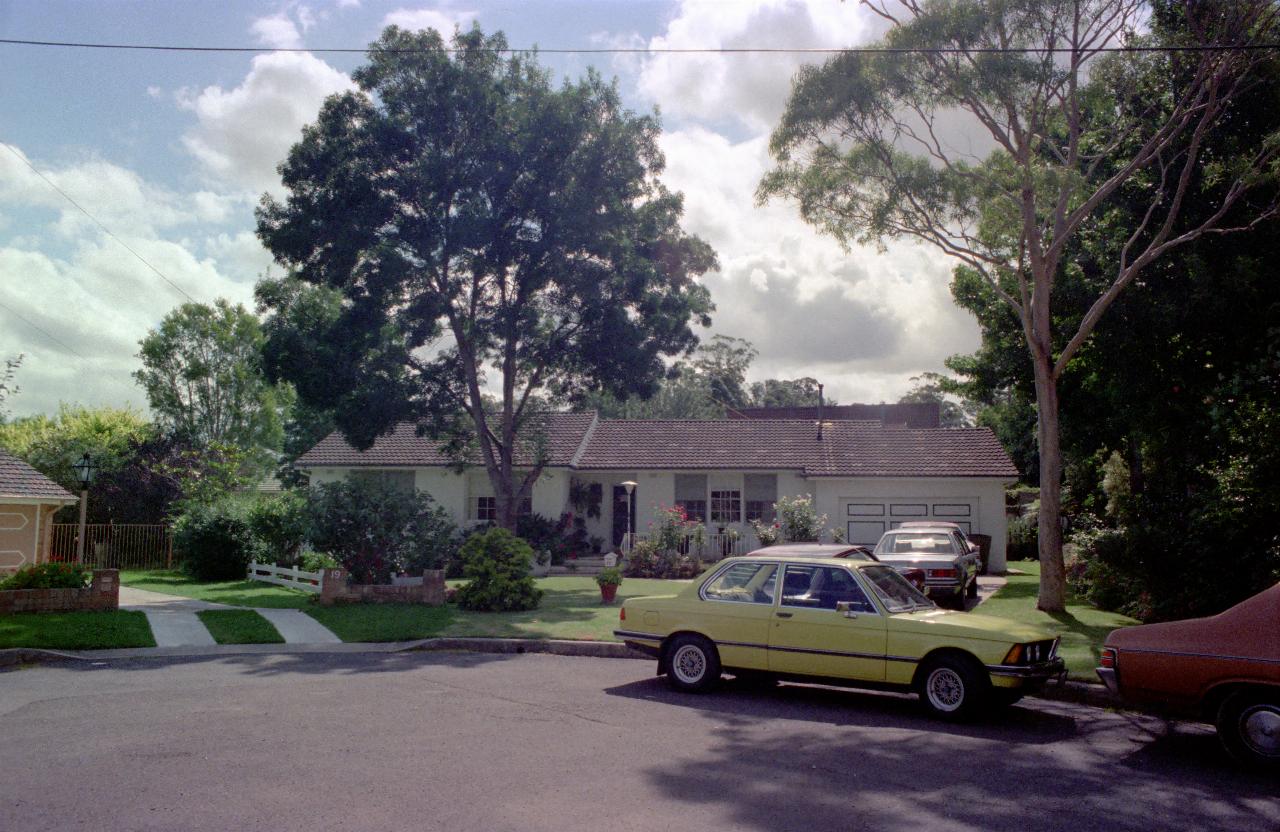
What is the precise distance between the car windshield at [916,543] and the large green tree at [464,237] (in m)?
8.08

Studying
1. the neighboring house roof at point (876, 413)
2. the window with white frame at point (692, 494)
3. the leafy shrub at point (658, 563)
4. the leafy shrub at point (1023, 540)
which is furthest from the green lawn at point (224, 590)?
the neighboring house roof at point (876, 413)

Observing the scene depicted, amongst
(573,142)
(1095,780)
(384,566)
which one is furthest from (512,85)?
(1095,780)

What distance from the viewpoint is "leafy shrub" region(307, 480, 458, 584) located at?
62.5ft

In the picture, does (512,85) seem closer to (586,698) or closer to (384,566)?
(384,566)

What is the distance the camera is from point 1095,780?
705 cm

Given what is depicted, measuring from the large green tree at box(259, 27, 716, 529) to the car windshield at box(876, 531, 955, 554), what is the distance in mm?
8083

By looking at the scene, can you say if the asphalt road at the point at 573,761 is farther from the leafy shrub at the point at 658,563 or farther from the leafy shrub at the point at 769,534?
the leafy shrub at the point at 769,534

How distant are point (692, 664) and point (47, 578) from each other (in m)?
11.9

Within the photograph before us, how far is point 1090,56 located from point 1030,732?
11664 millimetres

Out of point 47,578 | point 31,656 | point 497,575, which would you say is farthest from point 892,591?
point 47,578

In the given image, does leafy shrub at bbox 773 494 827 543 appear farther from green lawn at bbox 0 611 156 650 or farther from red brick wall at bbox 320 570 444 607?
green lawn at bbox 0 611 156 650

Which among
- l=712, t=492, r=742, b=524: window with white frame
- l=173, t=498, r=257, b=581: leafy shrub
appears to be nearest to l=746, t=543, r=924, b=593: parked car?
l=712, t=492, r=742, b=524: window with white frame

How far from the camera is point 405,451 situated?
3192cm

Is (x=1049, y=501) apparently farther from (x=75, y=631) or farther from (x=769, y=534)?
(x=75, y=631)
